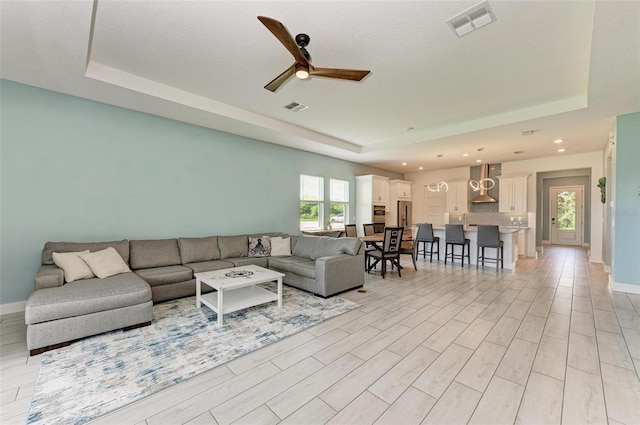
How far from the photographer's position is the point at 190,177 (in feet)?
15.6

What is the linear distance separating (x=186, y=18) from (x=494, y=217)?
934cm

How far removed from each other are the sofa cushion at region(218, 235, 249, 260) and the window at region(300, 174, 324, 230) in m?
1.92

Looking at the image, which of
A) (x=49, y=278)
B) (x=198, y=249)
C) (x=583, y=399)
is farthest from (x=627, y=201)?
(x=49, y=278)

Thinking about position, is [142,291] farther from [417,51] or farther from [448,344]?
[417,51]

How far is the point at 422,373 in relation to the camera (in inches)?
82.0

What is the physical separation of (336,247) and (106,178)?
361 centimetres

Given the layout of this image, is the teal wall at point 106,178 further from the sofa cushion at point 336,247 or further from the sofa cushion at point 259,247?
the sofa cushion at point 336,247

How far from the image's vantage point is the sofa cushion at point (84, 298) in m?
2.34

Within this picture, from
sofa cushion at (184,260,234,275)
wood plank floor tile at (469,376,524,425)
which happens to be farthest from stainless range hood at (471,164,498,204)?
sofa cushion at (184,260,234,275)

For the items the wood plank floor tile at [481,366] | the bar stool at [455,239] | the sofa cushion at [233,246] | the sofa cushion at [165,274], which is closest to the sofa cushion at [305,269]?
the sofa cushion at [233,246]

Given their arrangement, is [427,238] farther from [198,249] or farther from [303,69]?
[303,69]

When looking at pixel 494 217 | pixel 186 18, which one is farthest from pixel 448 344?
pixel 494 217

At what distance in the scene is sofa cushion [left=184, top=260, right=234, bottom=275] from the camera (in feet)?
12.8

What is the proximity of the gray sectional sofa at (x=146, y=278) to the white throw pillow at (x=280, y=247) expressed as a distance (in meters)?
0.11
